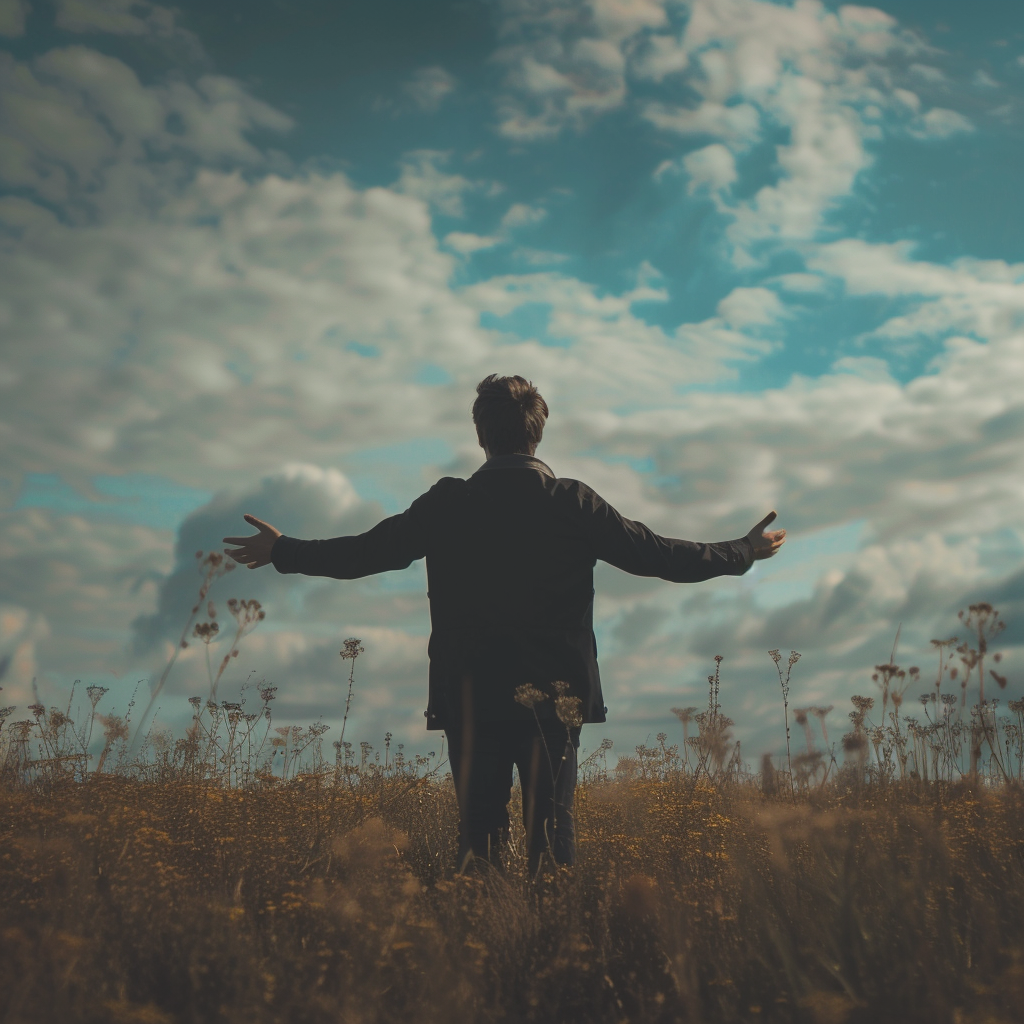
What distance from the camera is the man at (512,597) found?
3.81 meters

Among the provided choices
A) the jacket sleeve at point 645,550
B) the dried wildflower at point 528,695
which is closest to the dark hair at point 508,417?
the jacket sleeve at point 645,550

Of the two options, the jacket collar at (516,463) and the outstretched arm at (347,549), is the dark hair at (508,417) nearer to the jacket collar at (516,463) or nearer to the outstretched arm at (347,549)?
the jacket collar at (516,463)

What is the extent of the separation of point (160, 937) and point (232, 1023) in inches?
32.2

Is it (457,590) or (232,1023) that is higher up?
(457,590)

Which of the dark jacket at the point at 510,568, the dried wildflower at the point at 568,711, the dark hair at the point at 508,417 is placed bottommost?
the dried wildflower at the point at 568,711

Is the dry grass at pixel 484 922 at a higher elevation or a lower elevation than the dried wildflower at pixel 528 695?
lower

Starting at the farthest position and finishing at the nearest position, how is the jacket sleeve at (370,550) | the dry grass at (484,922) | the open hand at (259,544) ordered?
the open hand at (259,544), the jacket sleeve at (370,550), the dry grass at (484,922)

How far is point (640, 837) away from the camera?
4559mm

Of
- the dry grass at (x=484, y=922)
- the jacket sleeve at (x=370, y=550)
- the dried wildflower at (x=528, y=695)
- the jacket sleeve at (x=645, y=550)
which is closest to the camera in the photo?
the dry grass at (x=484, y=922)


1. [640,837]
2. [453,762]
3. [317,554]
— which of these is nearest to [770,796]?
[640,837]

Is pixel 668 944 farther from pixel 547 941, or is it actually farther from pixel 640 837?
pixel 640 837

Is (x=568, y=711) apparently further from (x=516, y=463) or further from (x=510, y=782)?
(x=516, y=463)

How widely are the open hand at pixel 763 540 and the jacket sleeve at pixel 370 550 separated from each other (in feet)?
6.40

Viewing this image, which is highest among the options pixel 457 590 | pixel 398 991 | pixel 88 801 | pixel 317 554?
pixel 317 554
